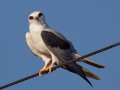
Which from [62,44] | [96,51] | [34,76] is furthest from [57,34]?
[96,51]

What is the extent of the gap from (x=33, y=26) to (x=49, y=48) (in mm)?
575

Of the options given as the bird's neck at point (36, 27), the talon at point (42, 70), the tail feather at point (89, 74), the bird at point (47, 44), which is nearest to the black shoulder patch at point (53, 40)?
the bird at point (47, 44)

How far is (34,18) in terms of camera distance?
10789 millimetres

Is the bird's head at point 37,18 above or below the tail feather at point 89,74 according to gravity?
above

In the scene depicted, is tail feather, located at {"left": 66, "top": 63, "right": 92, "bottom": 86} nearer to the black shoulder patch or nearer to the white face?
the black shoulder patch

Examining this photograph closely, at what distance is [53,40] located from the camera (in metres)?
10.6

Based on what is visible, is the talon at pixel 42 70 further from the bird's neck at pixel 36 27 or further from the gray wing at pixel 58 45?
the bird's neck at pixel 36 27

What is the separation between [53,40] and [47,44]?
18cm

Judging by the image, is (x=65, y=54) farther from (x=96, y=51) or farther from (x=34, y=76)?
(x=96, y=51)

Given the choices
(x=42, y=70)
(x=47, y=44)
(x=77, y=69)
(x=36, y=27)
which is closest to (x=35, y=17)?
(x=36, y=27)

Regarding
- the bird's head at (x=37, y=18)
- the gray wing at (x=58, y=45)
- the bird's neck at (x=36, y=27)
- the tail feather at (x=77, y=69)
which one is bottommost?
the tail feather at (x=77, y=69)

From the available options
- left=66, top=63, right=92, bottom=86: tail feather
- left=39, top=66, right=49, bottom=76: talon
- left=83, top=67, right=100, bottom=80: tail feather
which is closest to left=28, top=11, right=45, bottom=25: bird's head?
left=39, top=66, right=49, bottom=76: talon

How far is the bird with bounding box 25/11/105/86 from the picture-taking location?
10.4m

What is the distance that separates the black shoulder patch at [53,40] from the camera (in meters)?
10.5
